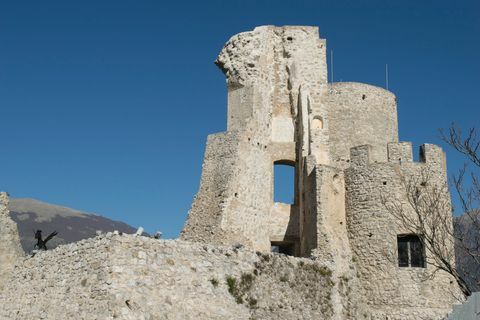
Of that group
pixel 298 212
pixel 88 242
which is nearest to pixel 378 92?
pixel 298 212

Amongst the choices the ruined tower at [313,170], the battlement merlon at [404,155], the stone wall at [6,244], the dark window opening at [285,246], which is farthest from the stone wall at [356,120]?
the stone wall at [6,244]

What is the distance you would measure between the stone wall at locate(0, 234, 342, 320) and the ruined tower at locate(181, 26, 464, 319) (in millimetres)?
3178

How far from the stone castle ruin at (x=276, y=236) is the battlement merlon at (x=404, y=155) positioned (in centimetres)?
5

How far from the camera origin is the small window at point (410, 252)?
75.0ft

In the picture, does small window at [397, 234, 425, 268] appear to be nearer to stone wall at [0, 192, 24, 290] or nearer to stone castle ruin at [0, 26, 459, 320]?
stone castle ruin at [0, 26, 459, 320]

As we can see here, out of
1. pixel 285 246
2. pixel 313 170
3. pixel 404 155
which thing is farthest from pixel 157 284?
pixel 285 246

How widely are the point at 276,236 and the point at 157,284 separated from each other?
1109 centimetres

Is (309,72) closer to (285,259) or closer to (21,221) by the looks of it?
(285,259)

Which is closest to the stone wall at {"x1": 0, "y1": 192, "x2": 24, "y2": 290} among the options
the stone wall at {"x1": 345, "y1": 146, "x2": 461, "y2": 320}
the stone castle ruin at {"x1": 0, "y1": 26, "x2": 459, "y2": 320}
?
the stone castle ruin at {"x1": 0, "y1": 26, "x2": 459, "y2": 320}

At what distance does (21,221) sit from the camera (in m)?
48.0

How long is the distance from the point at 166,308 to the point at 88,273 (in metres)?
2.19

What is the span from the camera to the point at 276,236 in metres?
26.5

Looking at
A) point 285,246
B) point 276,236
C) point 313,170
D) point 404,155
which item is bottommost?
point 285,246

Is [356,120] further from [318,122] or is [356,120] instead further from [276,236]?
[276,236]
